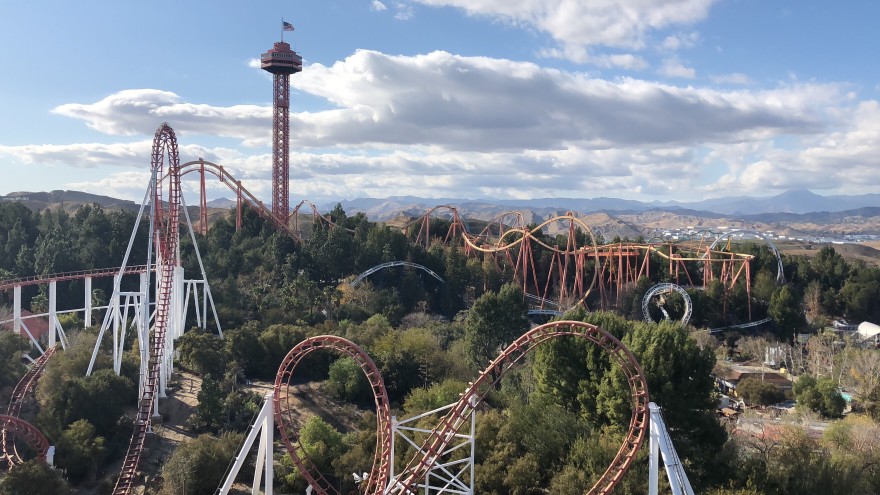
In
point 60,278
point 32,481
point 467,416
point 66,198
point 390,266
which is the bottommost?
point 32,481

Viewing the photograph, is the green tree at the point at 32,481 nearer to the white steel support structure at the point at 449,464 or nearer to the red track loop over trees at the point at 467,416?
the red track loop over trees at the point at 467,416

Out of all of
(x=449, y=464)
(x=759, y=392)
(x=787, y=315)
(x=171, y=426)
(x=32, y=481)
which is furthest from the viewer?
(x=787, y=315)

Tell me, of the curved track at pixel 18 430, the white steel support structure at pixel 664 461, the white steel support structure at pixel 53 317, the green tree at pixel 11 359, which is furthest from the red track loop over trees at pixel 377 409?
the white steel support structure at pixel 53 317

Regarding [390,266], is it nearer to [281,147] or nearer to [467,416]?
[281,147]

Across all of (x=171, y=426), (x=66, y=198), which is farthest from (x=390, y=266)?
(x=66, y=198)

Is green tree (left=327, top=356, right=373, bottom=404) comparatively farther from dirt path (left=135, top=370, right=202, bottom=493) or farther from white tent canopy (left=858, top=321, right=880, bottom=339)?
white tent canopy (left=858, top=321, right=880, bottom=339)

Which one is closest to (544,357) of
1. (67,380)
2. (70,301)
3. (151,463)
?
(151,463)

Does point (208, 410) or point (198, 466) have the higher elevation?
point (208, 410)
